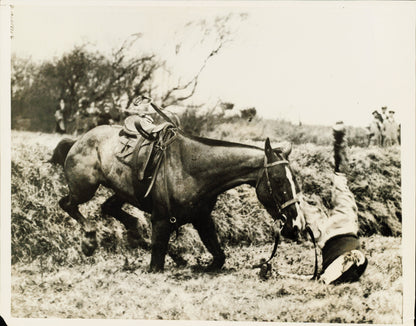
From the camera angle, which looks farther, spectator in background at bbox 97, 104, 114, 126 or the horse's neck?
spectator in background at bbox 97, 104, 114, 126

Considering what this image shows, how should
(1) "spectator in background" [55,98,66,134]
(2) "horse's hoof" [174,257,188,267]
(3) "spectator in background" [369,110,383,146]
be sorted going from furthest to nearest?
(1) "spectator in background" [55,98,66,134]
(2) "horse's hoof" [174,257,188,267]
(3) "spectator in background" [369,110,383,146]

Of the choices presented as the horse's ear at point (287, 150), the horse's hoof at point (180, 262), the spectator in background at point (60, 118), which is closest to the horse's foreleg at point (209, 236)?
the horse's hoof at point (180, 262)

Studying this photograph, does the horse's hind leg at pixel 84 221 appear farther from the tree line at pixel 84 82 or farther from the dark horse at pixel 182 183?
the tree line at pixel 84 82

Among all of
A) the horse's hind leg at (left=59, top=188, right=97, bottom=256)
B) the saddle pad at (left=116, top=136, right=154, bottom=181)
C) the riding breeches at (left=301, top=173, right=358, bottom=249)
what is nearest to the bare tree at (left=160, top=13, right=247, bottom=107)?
the saddle pad at (left=116, top=136, right=154, bottom=181)

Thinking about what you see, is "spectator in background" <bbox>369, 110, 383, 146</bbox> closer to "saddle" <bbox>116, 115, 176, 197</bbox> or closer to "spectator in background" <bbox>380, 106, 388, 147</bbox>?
"spectator in background" <bbox>380, 106, 388, 147</bbox>

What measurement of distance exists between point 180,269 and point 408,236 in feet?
6.41

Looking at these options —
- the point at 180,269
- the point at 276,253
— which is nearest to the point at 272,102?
the point at 276,253

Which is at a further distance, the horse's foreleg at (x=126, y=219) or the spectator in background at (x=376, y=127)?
the horse's foreleg at (x=126, y=219)

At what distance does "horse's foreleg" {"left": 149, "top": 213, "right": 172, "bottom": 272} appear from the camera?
5367mm

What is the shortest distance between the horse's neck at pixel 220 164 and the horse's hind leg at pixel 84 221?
97cm

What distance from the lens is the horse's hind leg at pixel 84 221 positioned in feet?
18.1

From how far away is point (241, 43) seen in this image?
5.45 meters

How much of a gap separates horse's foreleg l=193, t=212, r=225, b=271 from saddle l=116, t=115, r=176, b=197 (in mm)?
531

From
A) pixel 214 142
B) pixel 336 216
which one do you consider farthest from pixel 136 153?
pixel 336 216
